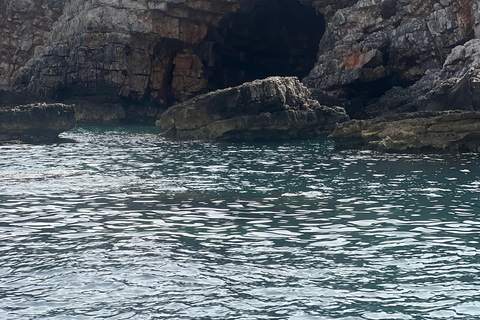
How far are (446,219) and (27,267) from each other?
8588 mm

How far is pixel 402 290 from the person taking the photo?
26.8 feet

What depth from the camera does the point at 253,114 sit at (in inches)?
1415

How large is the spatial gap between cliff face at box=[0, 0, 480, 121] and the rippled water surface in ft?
77.7

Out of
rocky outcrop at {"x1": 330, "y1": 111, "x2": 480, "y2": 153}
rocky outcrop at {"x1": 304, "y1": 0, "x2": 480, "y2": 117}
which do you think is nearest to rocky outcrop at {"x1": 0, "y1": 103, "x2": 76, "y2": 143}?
rocky outcrop at {"x1": 330, "y1": 111, "x2": 480, "y2": 153}

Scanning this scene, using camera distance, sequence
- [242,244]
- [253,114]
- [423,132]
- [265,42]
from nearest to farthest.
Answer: [242,244] → [423,132] → [253,114] → [265,42]

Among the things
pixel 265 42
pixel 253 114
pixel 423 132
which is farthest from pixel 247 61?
pixel 423 132

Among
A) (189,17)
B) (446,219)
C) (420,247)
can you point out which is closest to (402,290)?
(420,247)

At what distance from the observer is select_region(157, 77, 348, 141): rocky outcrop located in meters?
35.8

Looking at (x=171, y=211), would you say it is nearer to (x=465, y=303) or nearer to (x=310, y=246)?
(x=310, y=246)

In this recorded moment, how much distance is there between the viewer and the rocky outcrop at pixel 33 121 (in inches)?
1366

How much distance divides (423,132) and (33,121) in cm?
2227

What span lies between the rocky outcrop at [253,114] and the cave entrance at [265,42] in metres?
26.3

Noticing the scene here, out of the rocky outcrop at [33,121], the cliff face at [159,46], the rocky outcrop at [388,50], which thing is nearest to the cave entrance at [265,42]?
the cliff face at [159,46]

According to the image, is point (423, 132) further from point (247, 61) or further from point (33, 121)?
point (247, 61)
